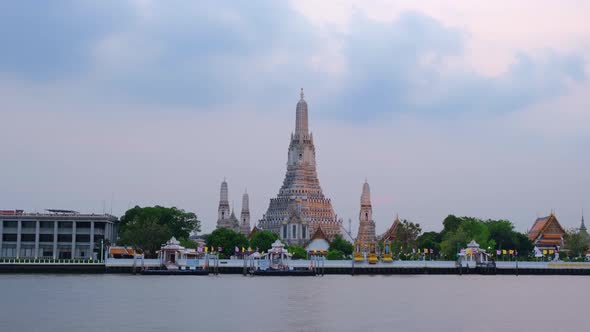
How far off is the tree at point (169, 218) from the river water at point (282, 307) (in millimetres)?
53992

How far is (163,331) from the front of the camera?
5356cm

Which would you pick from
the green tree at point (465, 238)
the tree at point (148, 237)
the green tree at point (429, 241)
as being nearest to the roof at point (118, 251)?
the tree at point (148, 237)

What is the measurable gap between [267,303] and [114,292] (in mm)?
16577

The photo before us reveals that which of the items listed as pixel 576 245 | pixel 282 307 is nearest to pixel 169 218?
pixel 576 245

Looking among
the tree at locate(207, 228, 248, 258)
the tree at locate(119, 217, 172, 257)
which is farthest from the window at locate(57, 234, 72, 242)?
the tree at locate(207, 228, 248, 258)

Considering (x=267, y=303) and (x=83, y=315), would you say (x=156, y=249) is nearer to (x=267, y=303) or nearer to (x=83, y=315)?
(x=267, y=303)

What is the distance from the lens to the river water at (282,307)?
57.5 meters

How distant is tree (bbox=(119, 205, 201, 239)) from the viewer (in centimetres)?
15488

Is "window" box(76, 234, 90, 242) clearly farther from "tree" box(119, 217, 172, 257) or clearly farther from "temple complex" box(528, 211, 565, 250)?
"temple complex" box(528, 211, 565, 250)

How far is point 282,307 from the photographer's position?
70.1 metres

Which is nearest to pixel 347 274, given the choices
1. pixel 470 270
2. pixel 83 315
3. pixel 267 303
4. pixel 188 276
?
pixel 470 270

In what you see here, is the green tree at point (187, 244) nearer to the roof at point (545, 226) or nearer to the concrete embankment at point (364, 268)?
the concrete embankment at point (364, 268)

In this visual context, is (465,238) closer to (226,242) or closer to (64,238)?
(226,242)

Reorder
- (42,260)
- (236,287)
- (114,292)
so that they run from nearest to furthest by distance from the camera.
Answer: (114,292)
(236,287)
(42,260)
